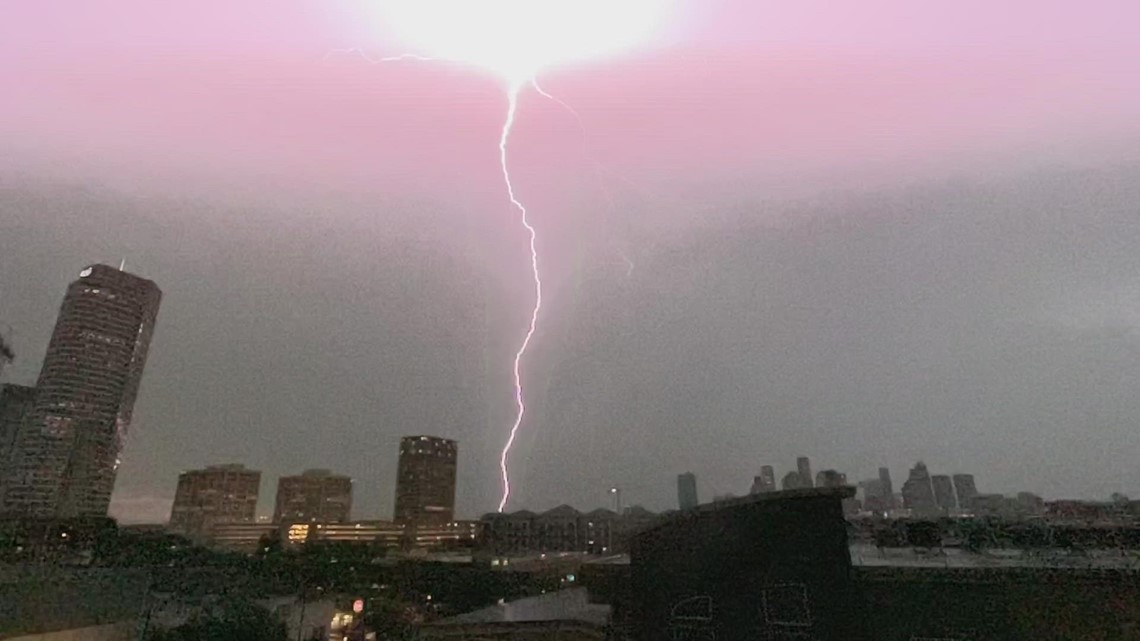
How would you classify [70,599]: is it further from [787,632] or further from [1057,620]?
[1057,620]

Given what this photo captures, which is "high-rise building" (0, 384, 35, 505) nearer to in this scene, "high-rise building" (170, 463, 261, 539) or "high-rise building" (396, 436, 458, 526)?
"high-rise building" (170, 463, 261, 539)

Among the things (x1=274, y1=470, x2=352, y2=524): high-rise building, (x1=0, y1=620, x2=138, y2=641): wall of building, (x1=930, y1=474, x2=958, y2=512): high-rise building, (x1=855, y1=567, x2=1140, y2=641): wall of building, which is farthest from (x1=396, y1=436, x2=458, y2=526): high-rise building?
(x1=855, y1=567, x2=1140, y2=641): wall of building

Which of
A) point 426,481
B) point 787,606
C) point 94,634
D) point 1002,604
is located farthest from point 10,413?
point 1002,604

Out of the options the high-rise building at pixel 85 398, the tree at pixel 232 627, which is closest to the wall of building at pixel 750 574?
the tree at pixel 232 627

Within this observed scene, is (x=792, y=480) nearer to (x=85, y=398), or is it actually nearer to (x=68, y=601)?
(x=68, y=601)

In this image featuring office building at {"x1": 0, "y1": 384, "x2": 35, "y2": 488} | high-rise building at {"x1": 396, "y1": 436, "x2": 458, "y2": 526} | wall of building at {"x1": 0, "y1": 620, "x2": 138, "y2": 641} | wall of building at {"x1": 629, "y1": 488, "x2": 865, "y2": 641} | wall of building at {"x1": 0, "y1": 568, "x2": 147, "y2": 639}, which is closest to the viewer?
wall of building at {"x1": 629, "y1": 488, "x2": 865, "y2": 641}

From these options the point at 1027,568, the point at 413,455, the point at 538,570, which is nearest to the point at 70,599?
the point at 1027,568
